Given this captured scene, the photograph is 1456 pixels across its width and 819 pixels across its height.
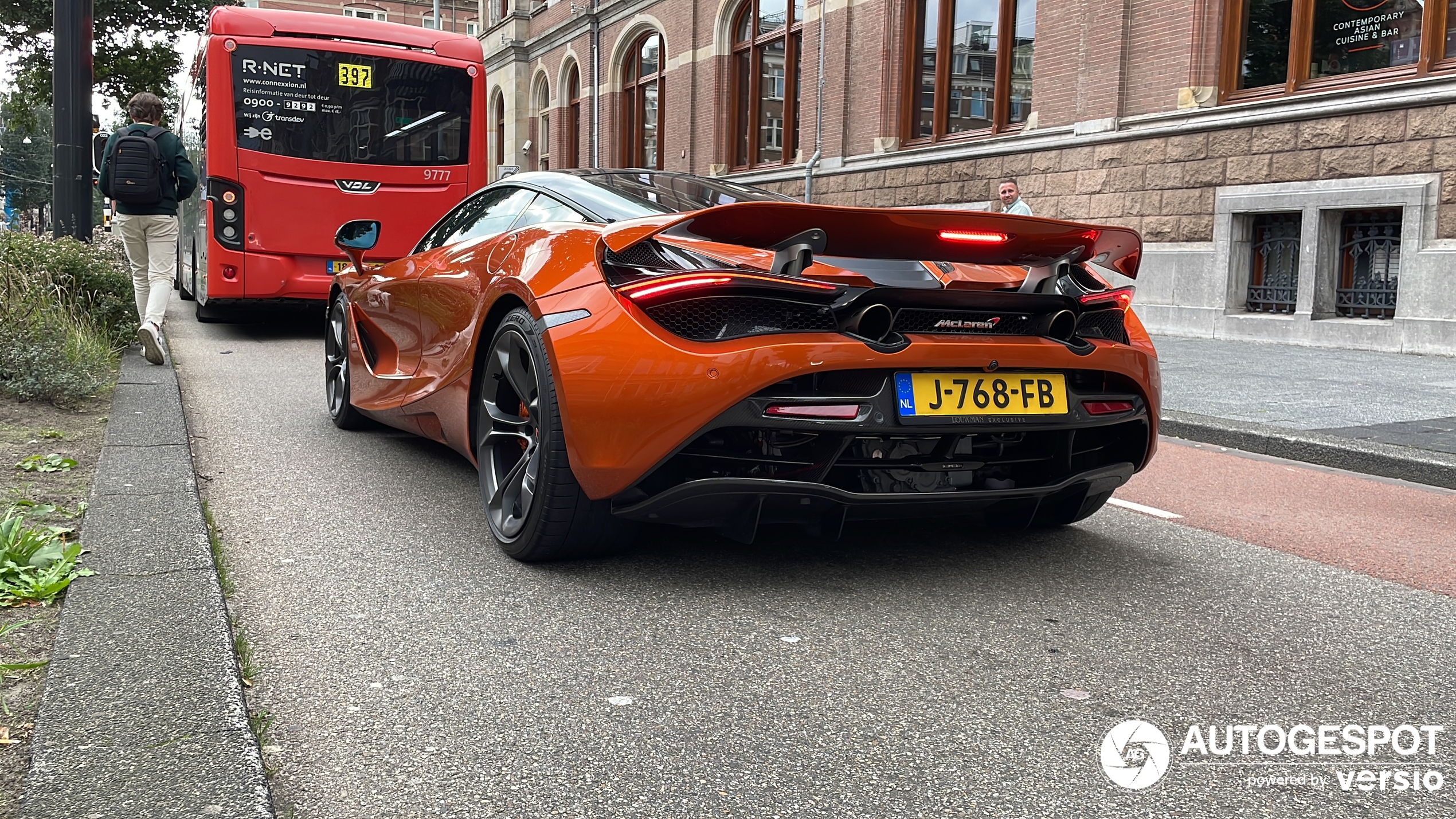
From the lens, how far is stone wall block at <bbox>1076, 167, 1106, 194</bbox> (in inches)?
582

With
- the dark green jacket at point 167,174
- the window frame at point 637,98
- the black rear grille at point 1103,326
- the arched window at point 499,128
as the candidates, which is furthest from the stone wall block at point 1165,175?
the arched window at point 499,128

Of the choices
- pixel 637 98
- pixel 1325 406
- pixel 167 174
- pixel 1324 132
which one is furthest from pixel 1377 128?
pixel 637 98

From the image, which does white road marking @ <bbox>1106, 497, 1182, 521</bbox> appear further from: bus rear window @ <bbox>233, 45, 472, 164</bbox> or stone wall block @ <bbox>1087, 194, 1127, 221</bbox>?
stone wall block @ <bbox>1087, 194, 1127, 221</bbox>

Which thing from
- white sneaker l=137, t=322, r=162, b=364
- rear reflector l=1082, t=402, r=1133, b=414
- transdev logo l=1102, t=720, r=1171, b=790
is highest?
rear reflector l=1082, t=402, r=1133, b=414

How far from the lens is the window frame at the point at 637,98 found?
27.4 metres

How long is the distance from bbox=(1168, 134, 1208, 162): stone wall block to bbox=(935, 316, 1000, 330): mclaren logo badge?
11224mm

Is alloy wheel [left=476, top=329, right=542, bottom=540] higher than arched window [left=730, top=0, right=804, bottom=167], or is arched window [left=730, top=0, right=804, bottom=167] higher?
arched window [left=730, top=0, right=804, bottom=167]

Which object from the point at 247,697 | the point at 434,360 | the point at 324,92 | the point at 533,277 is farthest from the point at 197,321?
the point at 247,697

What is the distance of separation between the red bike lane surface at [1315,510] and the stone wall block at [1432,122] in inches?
254

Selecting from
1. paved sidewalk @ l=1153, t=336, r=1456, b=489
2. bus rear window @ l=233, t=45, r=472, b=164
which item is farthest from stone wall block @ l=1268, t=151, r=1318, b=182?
bus rear window @ l=233, t=45, r=472, b=164

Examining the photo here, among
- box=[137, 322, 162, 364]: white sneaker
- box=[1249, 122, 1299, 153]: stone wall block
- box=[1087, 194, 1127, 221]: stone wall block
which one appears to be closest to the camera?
box=[137, 322, 162, 364]: white sneaker

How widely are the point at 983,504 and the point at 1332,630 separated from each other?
3.21ft

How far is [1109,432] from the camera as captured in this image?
152 inches

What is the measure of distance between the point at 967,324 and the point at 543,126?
33601 mm
